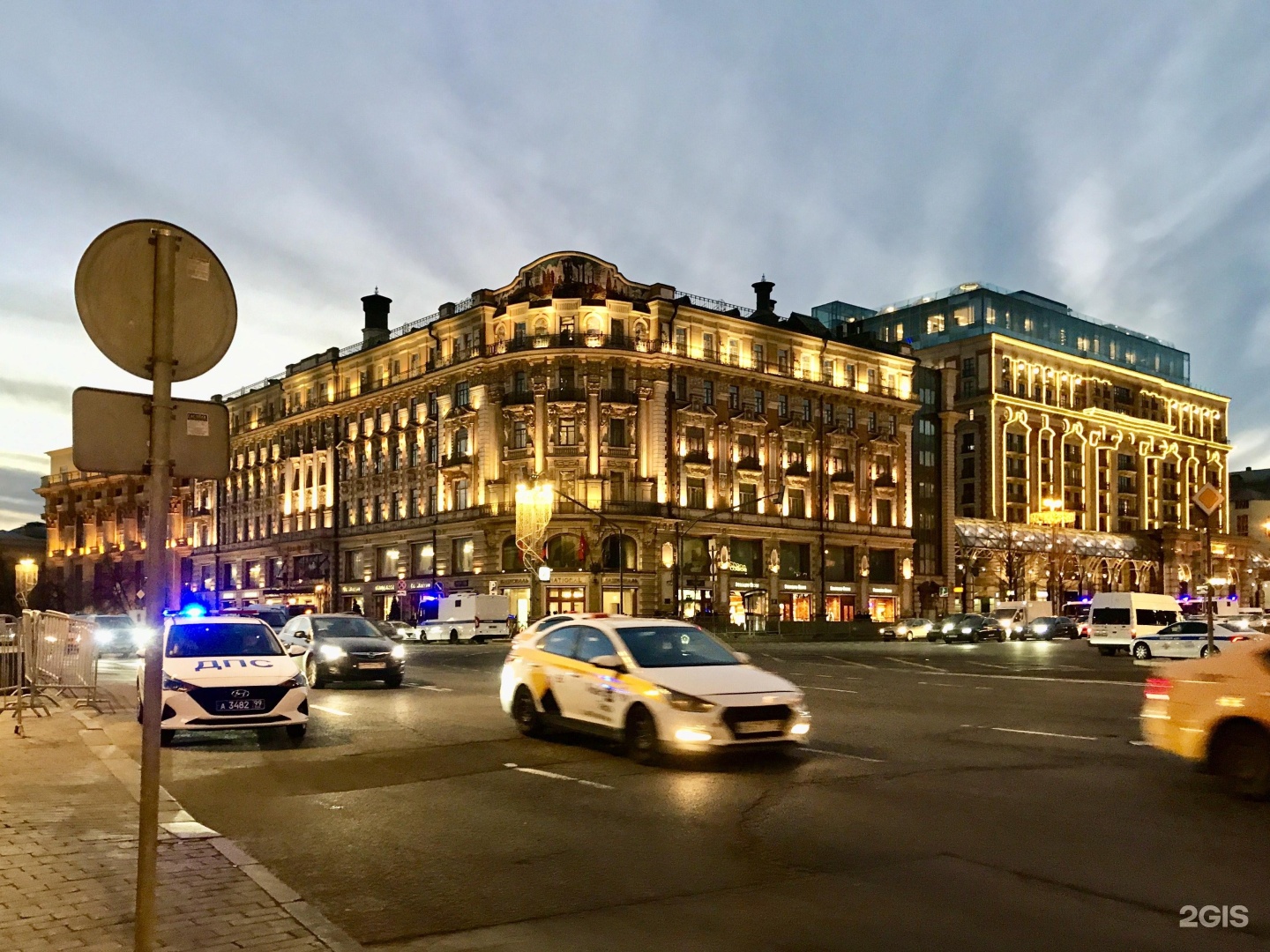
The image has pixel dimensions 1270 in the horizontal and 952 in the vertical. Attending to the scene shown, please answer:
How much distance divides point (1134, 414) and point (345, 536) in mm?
78471

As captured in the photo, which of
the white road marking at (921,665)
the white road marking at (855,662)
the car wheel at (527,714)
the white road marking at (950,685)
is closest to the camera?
the car wheel at (527,714)

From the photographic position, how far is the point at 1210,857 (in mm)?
7617

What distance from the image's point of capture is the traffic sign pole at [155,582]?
446 cm

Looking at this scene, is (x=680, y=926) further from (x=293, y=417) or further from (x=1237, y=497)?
(x=1237, y=497)

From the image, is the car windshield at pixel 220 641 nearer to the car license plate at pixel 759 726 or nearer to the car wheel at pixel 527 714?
the car wheel at pixel 527 714

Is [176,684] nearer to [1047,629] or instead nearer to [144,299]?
[144,299]

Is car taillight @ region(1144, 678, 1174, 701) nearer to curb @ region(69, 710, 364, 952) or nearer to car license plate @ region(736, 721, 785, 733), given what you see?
car license plate @ region(736, 721, 785, 733)

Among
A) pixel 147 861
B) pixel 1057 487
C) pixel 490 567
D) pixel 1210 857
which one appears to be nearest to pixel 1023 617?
pixel 490 567

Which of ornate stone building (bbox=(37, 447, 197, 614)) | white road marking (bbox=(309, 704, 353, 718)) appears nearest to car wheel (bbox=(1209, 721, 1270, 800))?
white road marking (bbox=(309, 704, 353, 718))

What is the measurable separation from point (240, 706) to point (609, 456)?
57.1m

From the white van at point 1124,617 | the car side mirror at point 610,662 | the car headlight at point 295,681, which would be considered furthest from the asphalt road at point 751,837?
the white van at point 1124,617

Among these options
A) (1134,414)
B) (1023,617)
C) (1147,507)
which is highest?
(1134,414)

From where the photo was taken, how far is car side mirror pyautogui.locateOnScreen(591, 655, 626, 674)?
12.9 meters

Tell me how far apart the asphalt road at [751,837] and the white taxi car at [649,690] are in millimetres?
368
